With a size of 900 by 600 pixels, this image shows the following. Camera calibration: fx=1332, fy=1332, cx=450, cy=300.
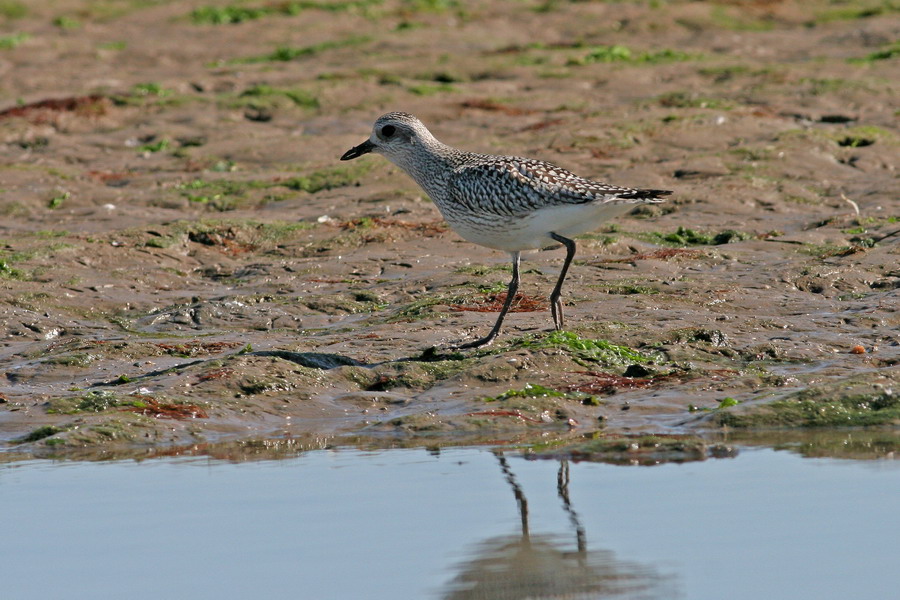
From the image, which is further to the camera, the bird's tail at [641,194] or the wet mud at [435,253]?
the bird's tail at [641,194]

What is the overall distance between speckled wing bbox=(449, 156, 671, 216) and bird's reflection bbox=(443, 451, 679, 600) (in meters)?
3.61

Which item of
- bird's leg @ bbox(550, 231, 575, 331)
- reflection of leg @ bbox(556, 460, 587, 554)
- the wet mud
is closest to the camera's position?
reflection of leg @ bbox(556, 460, 587, 554)

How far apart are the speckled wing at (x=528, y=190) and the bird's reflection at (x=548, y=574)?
361 cm

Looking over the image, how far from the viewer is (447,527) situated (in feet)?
20.5

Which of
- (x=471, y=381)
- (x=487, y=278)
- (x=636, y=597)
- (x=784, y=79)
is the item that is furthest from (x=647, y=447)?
(x=784, y=79)

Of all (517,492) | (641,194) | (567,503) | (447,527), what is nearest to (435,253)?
(641,194)

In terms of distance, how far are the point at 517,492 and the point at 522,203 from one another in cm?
309

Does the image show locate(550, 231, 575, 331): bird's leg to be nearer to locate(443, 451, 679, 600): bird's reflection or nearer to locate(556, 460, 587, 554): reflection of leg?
locate(556, 460, 587, 554): reflection of leg

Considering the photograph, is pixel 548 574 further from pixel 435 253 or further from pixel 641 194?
pixel 435 253

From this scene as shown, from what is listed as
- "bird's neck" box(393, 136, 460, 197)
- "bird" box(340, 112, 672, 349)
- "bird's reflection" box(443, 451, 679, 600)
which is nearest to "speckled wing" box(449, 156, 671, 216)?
"bird" box(340, 112, 672, 349)

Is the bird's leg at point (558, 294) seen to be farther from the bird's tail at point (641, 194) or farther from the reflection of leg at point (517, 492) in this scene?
the reflection of leg at point (517, 492)

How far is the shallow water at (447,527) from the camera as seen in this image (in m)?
5.51

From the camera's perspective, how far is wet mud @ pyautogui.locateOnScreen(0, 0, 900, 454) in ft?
27.6

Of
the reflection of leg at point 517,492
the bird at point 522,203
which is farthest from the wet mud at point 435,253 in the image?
the bird at point 522,203
